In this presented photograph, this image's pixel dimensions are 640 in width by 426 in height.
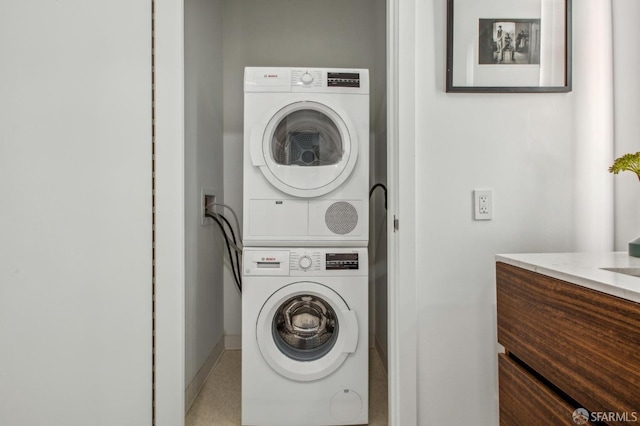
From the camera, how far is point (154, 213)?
1257 millimetres

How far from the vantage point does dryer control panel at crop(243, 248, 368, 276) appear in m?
1.48

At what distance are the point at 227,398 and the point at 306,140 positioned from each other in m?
1.41

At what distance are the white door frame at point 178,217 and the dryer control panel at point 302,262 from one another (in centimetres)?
27

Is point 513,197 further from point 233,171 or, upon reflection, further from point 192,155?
point 233,171

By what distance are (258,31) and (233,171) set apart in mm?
1015

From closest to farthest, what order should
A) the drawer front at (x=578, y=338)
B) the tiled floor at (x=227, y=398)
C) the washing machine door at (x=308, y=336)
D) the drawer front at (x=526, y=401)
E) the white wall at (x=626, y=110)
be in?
the drawer front at (x=578, y=338) → the drawer front at (x=526, y=401) → the white wall at (x=626, y=110) → the washing machine door at (x=308, y=336) → the tiled floor at (x=227, y=398)

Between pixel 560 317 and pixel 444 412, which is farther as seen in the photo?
pixel 444 412

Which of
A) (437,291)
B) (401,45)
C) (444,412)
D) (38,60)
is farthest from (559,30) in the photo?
(38,60)

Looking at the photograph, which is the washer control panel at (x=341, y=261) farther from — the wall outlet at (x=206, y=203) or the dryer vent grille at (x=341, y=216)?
the wall outlet at (x=206, y=203)

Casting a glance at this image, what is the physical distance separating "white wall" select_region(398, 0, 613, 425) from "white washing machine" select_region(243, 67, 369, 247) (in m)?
0.31

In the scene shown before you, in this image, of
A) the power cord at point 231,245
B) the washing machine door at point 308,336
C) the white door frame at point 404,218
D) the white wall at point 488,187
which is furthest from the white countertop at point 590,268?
the power cord at point 231,245

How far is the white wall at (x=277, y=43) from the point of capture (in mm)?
2324

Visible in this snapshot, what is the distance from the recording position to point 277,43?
2342 millimetres

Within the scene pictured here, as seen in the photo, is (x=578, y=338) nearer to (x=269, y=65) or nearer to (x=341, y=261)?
(x=341, y=261)
